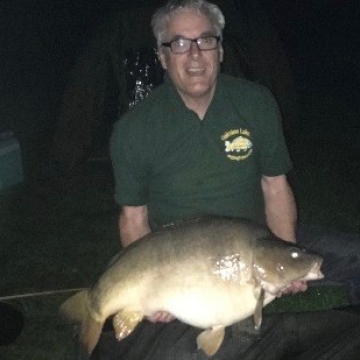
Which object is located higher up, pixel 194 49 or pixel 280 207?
pixel 194 49

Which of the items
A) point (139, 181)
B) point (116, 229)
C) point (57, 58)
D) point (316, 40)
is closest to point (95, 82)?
point (116, 229)

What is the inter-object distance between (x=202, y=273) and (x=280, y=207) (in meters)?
0.88

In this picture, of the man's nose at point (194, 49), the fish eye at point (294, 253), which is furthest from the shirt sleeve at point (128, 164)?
the fish eye at point (294, 253)

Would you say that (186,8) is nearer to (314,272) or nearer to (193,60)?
(193,60)

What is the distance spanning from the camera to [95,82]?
5234 millimetres

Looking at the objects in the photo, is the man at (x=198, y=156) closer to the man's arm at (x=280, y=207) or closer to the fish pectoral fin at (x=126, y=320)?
the man's arm at (x=280, y=207)

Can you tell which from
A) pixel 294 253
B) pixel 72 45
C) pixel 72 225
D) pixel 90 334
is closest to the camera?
pixel 294 253

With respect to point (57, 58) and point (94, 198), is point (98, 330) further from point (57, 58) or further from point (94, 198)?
point (57, 58)

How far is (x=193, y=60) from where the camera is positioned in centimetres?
281

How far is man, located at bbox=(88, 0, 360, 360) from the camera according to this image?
2797 millimetres

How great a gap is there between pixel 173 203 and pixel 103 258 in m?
1.98

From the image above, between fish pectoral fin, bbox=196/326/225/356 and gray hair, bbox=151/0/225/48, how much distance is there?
4.58ft

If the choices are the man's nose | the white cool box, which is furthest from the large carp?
the white cool box

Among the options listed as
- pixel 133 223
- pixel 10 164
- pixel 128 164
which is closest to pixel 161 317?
pixel 133 223
